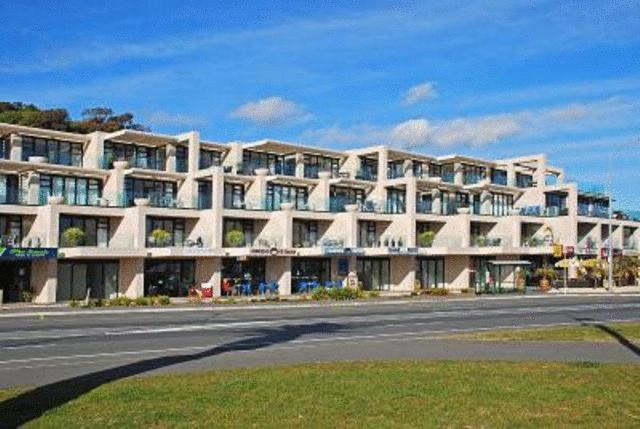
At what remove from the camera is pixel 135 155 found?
5572 cm

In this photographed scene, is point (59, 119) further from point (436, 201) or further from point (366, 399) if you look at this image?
point (366, 399)

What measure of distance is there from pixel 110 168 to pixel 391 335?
32.7 m

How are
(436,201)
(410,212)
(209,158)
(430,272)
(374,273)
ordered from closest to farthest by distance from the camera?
(209,158) → (410,212) → (374,273) → (430,272) → (436,201)

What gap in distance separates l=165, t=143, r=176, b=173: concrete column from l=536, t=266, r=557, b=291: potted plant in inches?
1346

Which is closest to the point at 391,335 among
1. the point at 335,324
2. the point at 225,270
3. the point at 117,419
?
the point at 335,324

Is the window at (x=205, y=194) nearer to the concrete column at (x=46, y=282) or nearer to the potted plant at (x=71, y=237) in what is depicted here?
the potted plant at (x=71, y=237)

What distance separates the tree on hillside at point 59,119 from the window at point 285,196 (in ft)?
84.1

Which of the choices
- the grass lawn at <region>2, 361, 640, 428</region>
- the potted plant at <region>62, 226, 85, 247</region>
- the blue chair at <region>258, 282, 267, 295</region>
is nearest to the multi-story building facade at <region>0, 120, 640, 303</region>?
the potted plant at <region>62, 226, 85, 247</region>

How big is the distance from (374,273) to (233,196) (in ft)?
48.9

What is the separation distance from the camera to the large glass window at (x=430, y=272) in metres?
68.8

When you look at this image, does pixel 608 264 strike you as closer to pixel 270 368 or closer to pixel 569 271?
pixel 569 271

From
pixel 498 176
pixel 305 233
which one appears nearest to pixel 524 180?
pixel 498 176

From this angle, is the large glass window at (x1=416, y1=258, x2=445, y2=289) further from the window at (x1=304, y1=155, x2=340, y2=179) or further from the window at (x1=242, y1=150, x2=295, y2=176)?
the window at (x1=242, y1=150, x2=295, y2=176)

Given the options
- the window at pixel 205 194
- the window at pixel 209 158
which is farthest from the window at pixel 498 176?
the window at pixel 205 194
